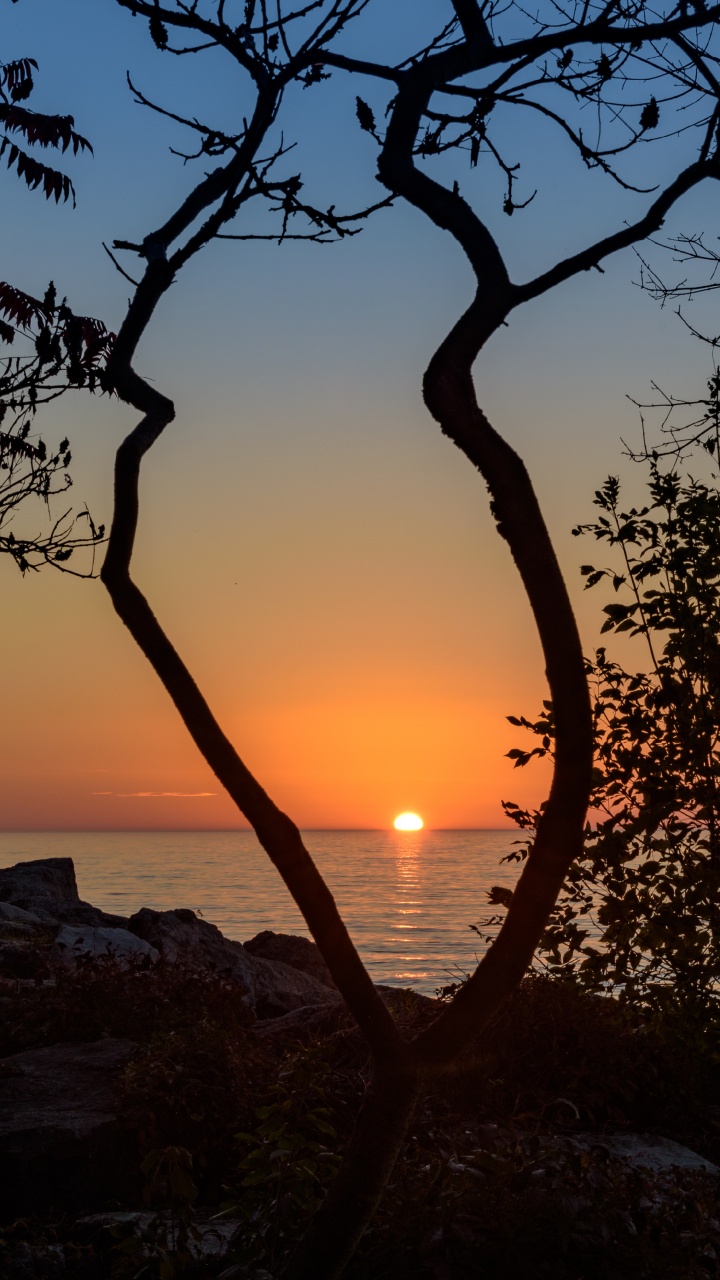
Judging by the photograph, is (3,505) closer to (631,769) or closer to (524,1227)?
(631,769)

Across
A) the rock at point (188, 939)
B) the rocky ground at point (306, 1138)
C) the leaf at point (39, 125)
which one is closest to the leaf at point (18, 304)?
the leaf at point (39, 125)

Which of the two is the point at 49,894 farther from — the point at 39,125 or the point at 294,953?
the point at 39,125

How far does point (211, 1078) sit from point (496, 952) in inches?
155

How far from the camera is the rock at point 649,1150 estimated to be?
6.16m

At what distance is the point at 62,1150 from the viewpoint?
19.6 ft

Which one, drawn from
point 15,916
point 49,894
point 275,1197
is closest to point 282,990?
point 15,916

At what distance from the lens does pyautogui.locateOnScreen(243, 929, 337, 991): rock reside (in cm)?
1725

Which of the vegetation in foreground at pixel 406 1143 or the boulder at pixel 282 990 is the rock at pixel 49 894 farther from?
the vegetation in foreground at pixel 406 1143

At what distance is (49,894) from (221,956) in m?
6.06

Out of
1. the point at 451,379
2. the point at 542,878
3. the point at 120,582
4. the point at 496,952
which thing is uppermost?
the point at 451,379

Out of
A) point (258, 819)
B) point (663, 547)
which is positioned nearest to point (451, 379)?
point (258, 819)

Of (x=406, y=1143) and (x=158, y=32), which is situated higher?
(x=158, y=32)

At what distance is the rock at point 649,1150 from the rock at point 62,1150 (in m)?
2.71

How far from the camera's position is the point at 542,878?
3506 millimetres
